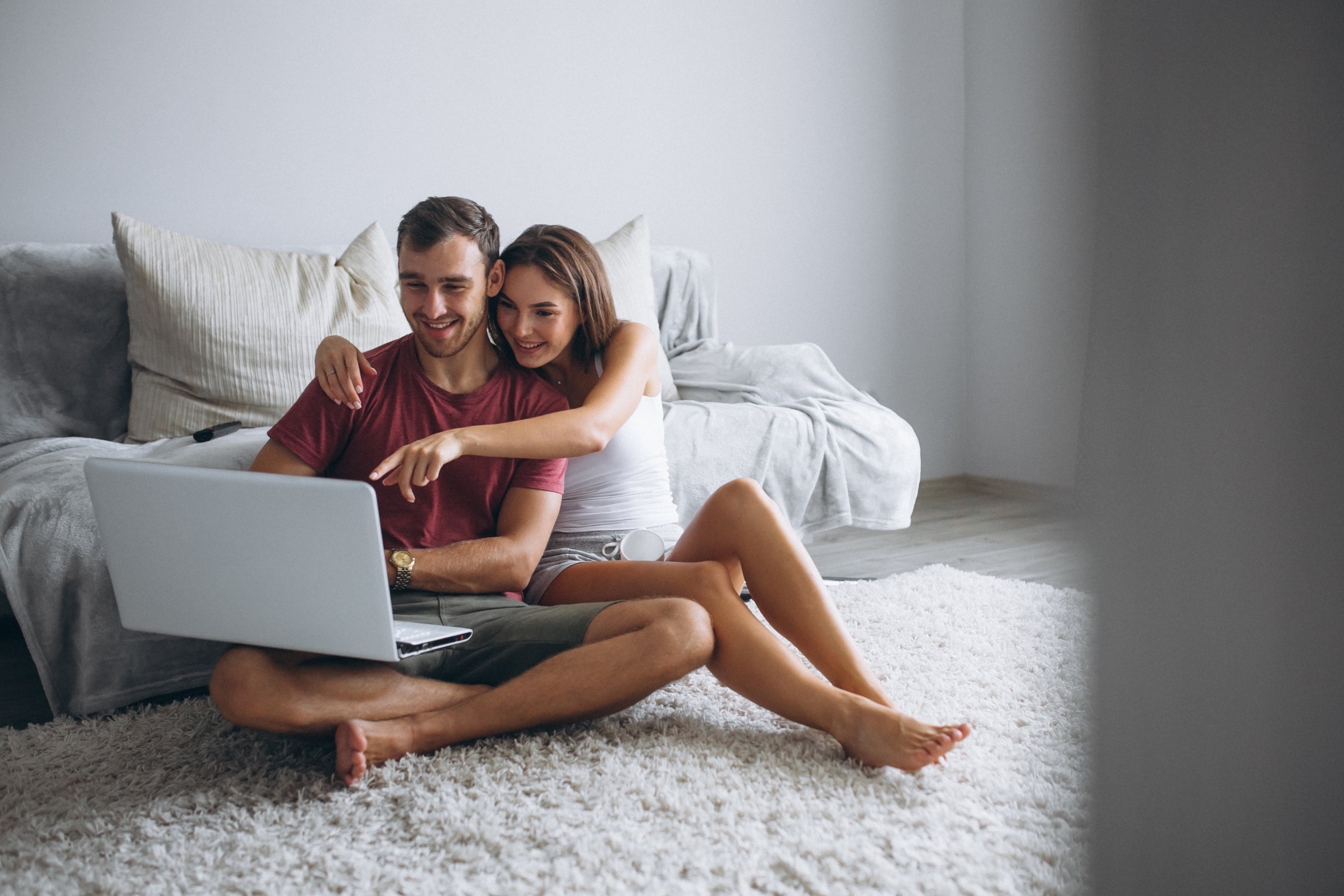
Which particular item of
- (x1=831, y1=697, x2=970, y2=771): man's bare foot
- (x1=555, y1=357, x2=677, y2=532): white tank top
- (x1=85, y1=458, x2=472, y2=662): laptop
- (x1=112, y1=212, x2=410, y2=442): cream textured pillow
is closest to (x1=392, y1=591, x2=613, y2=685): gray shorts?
(x1=85, y1=458, x2=472, y2=662): laptop

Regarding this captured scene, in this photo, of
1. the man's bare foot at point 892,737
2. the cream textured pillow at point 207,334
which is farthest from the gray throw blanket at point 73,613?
the man's bare foot at point 892,737

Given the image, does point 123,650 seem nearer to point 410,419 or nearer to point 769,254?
point 410,419

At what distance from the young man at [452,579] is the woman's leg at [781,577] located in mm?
128

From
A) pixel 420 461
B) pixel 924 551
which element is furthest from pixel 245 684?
pixel 924 551

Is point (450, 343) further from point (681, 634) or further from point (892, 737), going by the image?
point (892, 737)

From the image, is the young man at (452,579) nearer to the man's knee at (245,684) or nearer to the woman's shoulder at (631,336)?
the man's knee at (245,684)

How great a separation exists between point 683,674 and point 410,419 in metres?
0.53

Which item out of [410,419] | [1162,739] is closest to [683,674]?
[410,419]

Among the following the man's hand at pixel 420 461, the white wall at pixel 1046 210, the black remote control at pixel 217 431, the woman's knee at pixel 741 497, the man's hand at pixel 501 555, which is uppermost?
the white wall at pixel 1046 210

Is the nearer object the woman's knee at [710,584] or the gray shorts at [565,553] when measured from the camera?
the woman's knee at [710,584]

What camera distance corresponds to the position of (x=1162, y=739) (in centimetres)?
18

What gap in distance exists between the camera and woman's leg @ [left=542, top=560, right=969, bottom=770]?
1.07m

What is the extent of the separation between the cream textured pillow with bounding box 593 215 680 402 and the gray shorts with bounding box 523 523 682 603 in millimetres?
825

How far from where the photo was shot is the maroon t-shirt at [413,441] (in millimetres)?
1299
